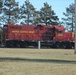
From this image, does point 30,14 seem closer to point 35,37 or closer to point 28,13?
point 28,13

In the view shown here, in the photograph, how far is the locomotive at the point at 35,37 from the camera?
2389 inches

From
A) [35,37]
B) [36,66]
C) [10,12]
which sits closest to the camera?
[36,66]

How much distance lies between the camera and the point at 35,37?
61125 mm

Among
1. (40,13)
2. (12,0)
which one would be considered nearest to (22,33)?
(12,0)

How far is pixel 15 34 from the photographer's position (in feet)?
201

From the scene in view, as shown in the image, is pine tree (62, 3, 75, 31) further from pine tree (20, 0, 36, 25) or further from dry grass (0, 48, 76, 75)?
dry grass (0, 48, 76, 75)

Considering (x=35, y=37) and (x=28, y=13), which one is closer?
(x=35, y=37)

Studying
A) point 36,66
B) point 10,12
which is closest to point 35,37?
point 10,12

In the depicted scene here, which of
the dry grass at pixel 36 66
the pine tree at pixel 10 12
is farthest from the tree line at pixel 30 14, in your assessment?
the dry grass at pixel 36 66

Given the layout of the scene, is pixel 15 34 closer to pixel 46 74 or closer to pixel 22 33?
pixel 22 33

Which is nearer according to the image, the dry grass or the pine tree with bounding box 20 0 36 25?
the dry grass

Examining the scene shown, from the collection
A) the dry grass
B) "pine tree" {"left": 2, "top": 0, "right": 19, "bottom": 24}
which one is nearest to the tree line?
"pine tree" {"left": 2, "top": 0, "right": 19, "bottom": 24}

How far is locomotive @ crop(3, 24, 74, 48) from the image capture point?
6069 centimetres

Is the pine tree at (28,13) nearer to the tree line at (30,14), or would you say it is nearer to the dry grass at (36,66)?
the tree line at (30,14)
